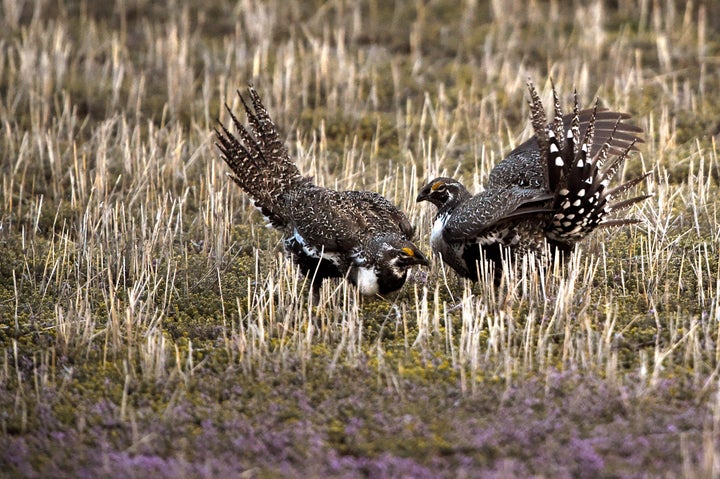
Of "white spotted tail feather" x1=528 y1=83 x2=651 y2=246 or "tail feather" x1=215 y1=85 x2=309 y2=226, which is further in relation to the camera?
"tail feather" x1=215 y1=85 x2=309 y2=226

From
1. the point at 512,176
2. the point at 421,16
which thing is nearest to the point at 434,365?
→ the point at 512,176

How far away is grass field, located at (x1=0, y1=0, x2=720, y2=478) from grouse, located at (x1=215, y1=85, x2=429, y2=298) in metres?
0.23

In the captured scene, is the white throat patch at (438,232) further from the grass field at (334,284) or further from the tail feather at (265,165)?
the tail feather at (265,165)

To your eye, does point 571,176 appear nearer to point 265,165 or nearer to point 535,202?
point 535,202

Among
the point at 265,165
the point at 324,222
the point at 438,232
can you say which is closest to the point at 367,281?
the point at 324,222

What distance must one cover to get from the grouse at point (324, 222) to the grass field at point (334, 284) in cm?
23

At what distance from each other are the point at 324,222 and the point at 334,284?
1.71 feet

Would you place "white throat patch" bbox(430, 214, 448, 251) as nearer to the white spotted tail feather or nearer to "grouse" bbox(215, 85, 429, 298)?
"grouse" bbox(215, 85, 429, 298)

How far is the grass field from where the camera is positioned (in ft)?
15.9

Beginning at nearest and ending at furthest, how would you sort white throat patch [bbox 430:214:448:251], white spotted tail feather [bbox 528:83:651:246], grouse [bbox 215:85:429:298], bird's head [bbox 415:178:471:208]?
white spotted tail feather [bbox 528:83:651:246] < grouse [bbox 215:85:429:298] < white throat patch [bbox 430:214:448:251] < bird's head [bbox 415:178:471:208]

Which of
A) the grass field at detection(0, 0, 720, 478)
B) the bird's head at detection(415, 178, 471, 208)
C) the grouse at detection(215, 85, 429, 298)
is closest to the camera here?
the grass field at detection(0, 0, 720, 478)

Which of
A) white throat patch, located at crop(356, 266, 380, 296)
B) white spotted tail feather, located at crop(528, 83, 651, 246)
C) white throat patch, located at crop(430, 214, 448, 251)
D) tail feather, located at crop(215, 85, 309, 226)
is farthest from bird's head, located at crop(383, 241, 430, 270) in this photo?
tail feather, located at crop(215, 85, 309, 226)

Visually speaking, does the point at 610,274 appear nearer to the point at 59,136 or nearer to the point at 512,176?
the point at 512,176

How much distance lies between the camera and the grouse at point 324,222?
6.55m
